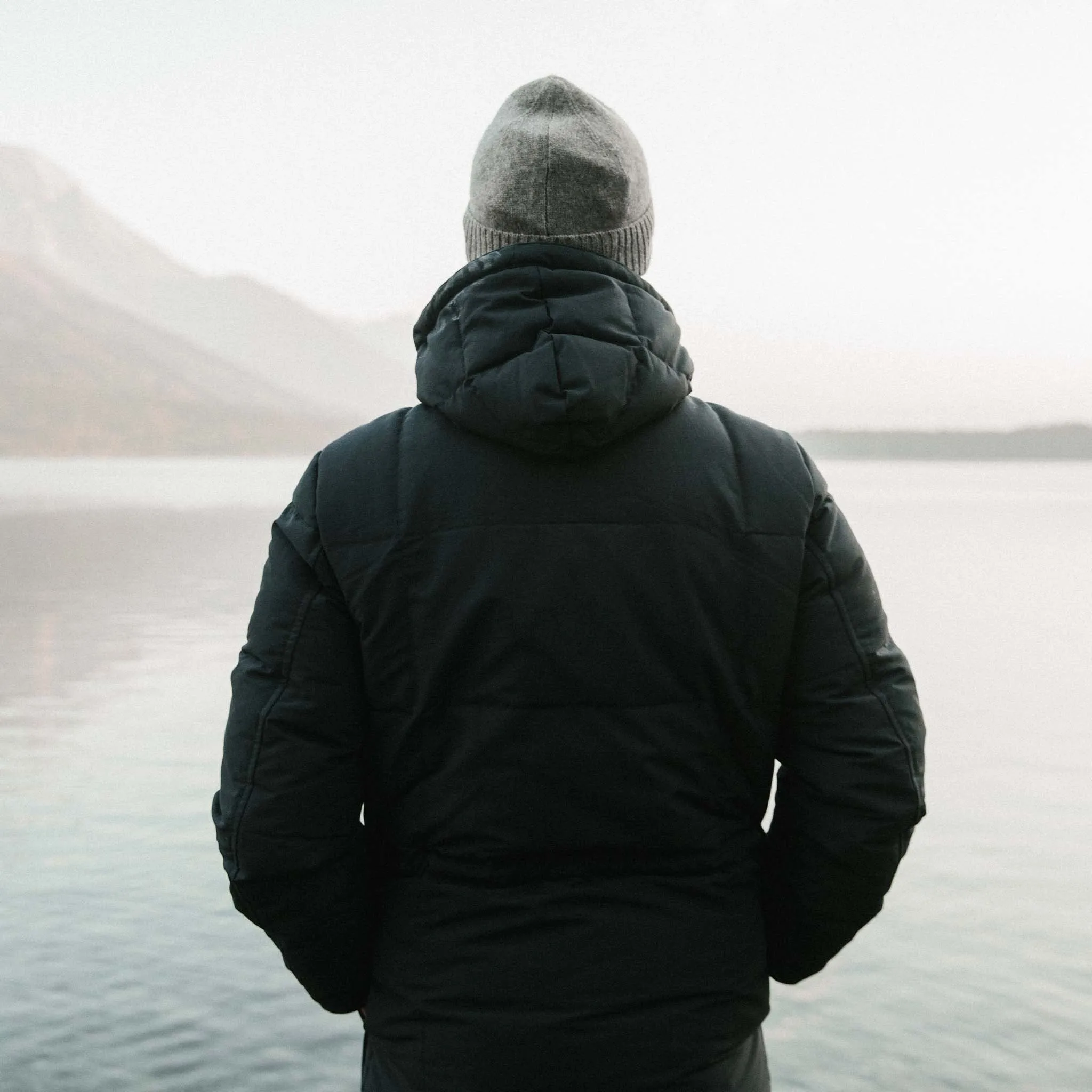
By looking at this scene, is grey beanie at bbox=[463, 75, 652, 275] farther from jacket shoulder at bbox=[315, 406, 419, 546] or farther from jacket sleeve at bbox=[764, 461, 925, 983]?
jacket sleeve at bbox=[764, 461, 925, 983]

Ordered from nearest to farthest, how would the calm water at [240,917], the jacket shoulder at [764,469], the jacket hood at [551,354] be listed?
1. the jacket hood at [551,354]
2. the jacket shoulder at [764,469]
3. the calm water at [240,917]

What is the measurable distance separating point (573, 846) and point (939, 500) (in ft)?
203

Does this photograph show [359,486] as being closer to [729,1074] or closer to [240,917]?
[729,1074]

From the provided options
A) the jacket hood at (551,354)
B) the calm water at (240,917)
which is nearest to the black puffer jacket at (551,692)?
the jacket hood at (551,354)

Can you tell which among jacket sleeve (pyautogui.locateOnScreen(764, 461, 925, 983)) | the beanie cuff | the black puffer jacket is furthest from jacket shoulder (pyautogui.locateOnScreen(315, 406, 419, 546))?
jacket sleeve (pyautogui.locateOnScreen(764, 461, 925, 983))

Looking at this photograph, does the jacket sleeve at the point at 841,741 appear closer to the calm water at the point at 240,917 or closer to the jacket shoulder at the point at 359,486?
the jacket shoulder at the point at 359,486

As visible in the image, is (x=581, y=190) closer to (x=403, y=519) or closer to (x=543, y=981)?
(x=403, y=519)

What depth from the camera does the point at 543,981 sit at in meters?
1.75

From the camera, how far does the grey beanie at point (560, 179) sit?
1.84 m

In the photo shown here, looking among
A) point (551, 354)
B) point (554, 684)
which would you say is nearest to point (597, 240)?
point (551, 354)

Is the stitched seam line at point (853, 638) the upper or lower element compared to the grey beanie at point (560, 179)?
lower

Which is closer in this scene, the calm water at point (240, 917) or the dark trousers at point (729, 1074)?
the dark trousers at point (729, 1074)

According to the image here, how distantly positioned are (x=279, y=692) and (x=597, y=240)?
2.36 ft

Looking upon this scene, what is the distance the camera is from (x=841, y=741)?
1.86 meters
